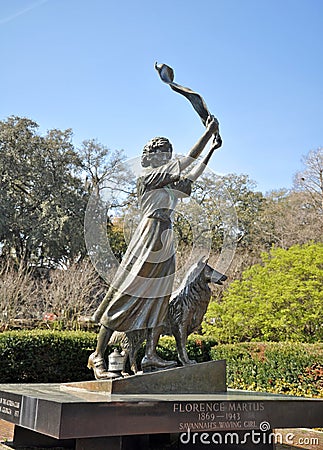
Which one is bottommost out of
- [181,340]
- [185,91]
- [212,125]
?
[181,340]

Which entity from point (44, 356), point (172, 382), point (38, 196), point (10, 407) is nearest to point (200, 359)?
point (44, 356)

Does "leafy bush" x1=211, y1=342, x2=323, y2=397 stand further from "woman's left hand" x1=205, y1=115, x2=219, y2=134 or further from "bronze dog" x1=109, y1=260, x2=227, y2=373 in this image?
"woman's left hand" x1=205, y1=115, x2=219, y2=134

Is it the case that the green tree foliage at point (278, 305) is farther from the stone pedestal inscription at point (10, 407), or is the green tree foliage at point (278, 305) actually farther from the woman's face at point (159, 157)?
the stone pedestal inscription at point (10, 407)

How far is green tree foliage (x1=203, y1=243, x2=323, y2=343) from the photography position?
45.5 ft

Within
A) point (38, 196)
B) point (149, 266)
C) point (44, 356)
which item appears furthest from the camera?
point (38, 196)

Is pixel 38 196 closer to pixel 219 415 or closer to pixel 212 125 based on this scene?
pixel 212 125

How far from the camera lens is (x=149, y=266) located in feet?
19.9

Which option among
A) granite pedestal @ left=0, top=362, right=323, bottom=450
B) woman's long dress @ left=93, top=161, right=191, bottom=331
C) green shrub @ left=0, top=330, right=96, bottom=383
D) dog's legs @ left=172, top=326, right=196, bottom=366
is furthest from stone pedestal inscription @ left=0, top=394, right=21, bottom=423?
green shrub @ left=0, top=330, right=96, bottom=383

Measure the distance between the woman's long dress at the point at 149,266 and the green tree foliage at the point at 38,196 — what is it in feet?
72.4

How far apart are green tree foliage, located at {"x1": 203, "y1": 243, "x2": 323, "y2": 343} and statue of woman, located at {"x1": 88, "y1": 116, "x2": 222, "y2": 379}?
8.39 meters

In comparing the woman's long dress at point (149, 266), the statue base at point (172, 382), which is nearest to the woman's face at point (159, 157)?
the woman's long dress at point (149, 266)

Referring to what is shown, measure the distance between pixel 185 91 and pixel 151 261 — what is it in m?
2.29

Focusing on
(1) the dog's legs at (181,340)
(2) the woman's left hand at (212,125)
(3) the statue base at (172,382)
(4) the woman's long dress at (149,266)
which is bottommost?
(3) the statue base at (172,382)

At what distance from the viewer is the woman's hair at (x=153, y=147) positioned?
6.40 metres
